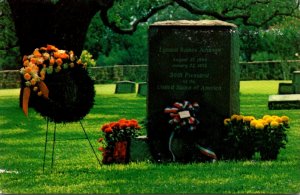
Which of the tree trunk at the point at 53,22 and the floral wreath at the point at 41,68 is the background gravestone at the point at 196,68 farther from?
the tree trunk at the point at 53,22

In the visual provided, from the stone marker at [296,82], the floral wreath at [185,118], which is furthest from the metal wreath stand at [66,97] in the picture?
the stone marker at [296,82]

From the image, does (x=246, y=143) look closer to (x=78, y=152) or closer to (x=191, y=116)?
(x=191, y=116)

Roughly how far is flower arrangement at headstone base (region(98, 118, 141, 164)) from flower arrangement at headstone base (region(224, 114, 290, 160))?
1.54 m

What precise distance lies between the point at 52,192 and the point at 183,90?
3426 millimetres

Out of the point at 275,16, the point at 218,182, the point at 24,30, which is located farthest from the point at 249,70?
the point at 218,182

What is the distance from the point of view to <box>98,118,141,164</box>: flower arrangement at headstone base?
495 inches

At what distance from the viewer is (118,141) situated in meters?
12.6

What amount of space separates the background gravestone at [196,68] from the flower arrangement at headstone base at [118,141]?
53 centimetres

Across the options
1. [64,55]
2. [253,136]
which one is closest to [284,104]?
[253,136]

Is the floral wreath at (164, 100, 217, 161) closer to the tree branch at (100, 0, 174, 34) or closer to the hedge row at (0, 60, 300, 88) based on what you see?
the tree branch at (100, 0, 174, 34)

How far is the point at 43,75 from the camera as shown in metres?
12.0

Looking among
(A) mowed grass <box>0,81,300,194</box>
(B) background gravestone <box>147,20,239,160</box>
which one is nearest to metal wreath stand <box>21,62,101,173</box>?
(A) mowed grass <box>0,81,300,194</box>

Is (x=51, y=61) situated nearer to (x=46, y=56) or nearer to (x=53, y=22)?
(x=46, y=56)

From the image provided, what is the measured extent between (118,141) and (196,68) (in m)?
1.68
